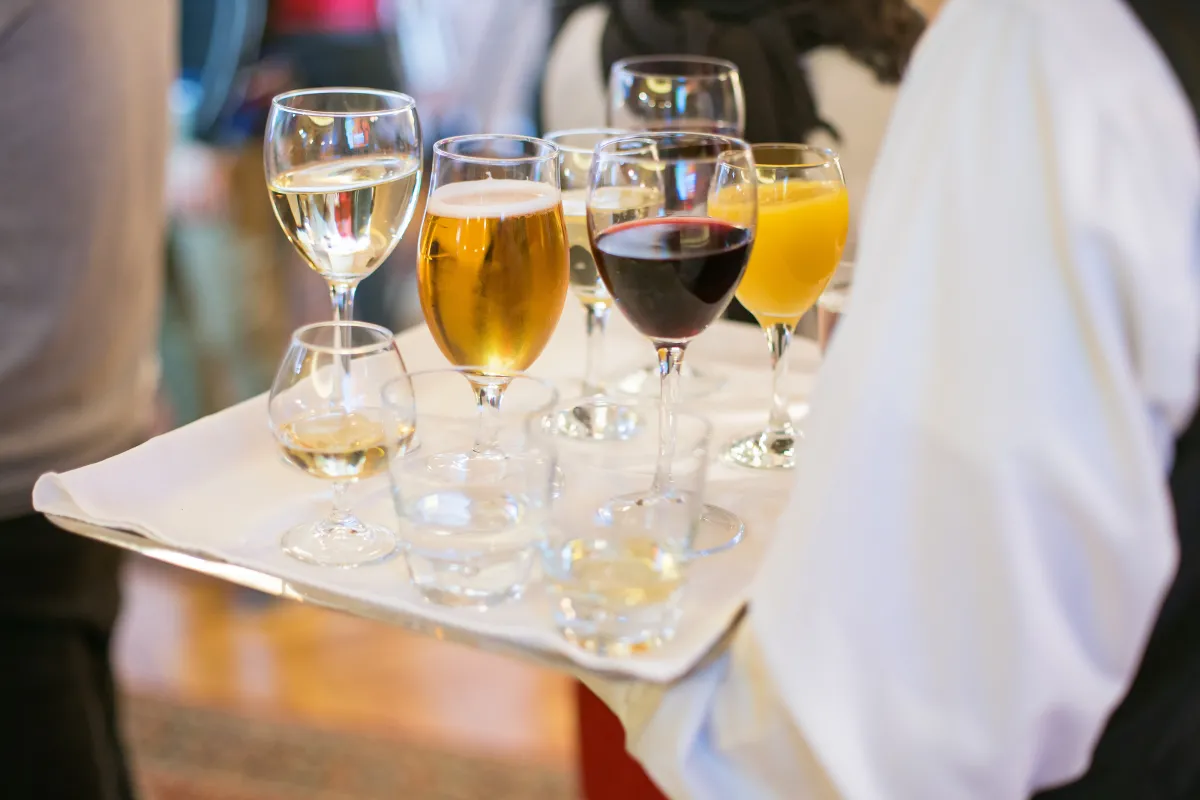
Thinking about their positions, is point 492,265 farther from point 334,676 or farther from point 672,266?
point 334,676

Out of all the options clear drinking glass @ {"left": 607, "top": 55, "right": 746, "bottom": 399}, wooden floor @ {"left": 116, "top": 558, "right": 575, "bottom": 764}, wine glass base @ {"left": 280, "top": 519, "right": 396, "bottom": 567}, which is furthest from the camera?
wooden floor @ {"left": 116, "top": 558, "right": 575, "bottom": 764}

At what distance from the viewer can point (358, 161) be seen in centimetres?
98

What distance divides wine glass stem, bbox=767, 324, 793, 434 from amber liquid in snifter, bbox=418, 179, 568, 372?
0.21 m

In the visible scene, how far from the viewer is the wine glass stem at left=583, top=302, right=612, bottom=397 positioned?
1113mm

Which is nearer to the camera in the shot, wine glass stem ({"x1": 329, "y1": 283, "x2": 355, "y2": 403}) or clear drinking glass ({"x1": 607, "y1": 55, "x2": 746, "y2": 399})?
wine glass stem ({"x1": 329, "y1": 283, "x2": 355, "y2": 403})

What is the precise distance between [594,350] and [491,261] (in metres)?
0.23

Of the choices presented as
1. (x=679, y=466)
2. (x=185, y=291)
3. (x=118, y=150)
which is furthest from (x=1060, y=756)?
(x=185, y=291)

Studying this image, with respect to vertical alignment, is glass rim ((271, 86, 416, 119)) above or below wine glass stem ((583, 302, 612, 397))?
above

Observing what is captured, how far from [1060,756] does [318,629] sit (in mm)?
2193

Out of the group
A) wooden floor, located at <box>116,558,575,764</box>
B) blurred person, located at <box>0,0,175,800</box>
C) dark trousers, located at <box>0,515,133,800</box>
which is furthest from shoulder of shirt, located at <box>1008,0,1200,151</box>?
wooden floor, located at <box>116,558,575,764</box>

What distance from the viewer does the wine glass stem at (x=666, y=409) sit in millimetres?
797

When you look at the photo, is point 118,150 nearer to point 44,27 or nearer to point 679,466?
point 44,27

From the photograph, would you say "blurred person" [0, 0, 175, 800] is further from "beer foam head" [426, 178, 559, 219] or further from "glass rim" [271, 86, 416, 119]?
"beer foam head" [426, 178, 559, 219]

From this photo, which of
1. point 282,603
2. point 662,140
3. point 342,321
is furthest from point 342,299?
point 282,603
